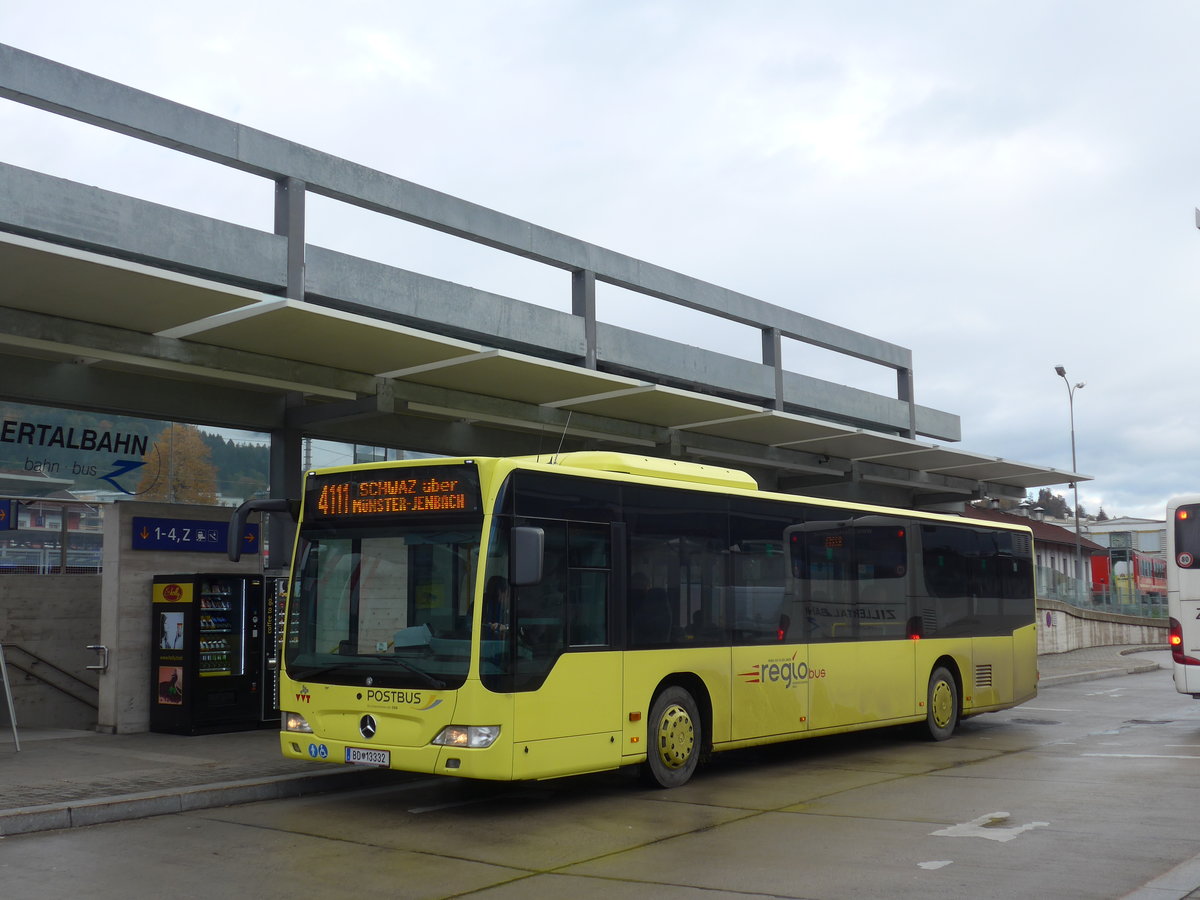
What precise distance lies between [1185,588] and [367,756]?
37.5 ft

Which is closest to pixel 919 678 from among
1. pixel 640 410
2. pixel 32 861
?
pixel 640 410

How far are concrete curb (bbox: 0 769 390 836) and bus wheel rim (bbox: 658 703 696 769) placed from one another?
9.09 ft

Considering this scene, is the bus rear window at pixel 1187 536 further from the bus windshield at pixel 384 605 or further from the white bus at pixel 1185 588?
the bus windshield at pixel 384 605

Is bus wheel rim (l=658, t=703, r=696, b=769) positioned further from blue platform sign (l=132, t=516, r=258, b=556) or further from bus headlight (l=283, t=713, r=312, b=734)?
blue platform sign (l=132, t=516, r=258, b=556)

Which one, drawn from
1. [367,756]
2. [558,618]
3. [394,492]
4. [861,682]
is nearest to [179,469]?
[394,492]

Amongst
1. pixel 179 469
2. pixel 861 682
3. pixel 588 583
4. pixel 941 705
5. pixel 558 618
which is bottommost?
pixel 941 705

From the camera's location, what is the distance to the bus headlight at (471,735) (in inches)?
365

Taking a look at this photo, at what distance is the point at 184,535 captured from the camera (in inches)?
583

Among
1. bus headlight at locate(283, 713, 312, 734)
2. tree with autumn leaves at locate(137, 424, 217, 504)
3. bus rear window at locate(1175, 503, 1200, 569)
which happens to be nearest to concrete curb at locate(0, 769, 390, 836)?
bus headlight at locate(283, 713, 312, 734)

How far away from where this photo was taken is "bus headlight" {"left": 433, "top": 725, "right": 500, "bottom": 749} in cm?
928

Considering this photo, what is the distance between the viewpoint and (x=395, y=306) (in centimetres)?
1878

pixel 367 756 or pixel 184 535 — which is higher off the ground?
pixel 184 535

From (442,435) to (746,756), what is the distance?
23.2 ft

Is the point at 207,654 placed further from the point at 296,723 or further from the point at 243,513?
the point at 296,723
